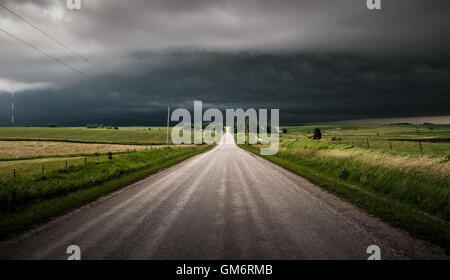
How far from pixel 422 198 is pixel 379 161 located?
5775mm

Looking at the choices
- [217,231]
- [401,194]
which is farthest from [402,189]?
[217,231]

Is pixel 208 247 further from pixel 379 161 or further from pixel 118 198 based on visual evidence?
pixel 379 161

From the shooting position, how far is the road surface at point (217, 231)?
184 inches

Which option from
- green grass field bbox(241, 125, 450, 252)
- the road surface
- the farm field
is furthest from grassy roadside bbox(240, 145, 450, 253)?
the farm field

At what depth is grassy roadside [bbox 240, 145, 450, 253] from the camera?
619cm

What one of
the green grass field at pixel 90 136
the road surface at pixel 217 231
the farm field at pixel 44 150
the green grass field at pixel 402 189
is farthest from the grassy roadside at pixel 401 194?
the green grass field at pixel 90 136

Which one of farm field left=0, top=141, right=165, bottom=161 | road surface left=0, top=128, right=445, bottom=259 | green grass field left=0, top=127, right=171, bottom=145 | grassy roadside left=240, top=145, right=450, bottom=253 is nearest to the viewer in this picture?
road surface left=0, top=128, right=445, bottom=259

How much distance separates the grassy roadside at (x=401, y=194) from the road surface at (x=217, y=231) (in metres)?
0.60

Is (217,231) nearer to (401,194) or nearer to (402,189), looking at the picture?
(401,194)

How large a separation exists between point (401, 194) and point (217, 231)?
838cm

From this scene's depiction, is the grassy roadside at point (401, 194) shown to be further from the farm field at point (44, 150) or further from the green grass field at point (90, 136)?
the green grass field at point (90, 136)

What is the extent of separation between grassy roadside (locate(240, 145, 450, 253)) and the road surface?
23.5 inches

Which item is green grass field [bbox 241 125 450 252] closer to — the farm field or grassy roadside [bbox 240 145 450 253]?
grassy roadside [bbox 240 145 450 253]
